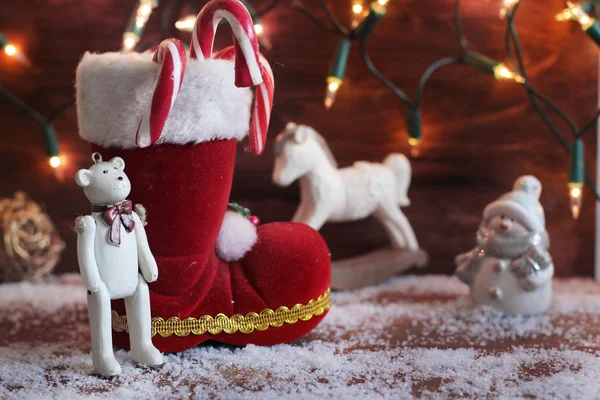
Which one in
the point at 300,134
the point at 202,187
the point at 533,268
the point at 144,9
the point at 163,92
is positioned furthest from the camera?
the point at 144,9

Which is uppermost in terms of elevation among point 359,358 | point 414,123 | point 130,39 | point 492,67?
point 130,39

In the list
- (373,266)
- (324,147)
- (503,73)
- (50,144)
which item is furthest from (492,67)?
(50,144)

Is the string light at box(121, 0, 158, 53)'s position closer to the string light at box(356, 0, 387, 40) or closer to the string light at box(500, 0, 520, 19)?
the string light at box(356, 0, 387, 40)

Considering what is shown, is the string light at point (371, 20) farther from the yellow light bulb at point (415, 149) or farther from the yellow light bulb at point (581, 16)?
the yellow light bulb at point (581, 16)

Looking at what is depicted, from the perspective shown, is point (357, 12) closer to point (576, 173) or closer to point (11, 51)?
point (576, 173)

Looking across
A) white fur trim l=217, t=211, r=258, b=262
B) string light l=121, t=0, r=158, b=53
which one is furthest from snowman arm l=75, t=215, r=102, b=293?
string light l=121, t=0, r=158, b=53

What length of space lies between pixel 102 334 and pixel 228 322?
22 centimetres

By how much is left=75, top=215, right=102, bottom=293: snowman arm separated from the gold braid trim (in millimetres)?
154

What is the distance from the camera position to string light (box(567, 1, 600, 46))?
1.40 meters

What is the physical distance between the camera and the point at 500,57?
1569mm

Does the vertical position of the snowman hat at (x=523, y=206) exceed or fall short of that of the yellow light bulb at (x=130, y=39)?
it falls short

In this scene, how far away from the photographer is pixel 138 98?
3.19 ft

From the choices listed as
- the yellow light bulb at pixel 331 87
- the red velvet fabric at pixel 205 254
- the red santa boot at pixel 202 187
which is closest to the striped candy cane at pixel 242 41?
Answer: the red santa boot at pixel 202 187

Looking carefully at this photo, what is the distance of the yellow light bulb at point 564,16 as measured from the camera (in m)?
1.51
